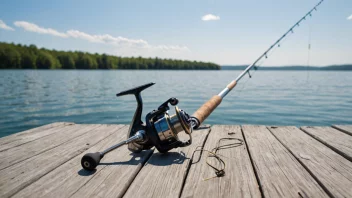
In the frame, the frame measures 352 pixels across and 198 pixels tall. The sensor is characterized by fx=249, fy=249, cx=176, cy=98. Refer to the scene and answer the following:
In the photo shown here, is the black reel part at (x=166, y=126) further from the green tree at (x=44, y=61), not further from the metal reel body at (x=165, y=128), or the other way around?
the green tree at (x=44, y=61)

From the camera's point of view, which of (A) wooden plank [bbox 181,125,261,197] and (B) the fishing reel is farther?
(B) the fishing reel

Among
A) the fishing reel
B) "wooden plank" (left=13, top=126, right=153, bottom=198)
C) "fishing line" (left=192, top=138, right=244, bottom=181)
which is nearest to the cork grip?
"fishing line" (left=192, top=138, right=244, bottom=181)

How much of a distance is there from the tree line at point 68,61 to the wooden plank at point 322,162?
82.7 m

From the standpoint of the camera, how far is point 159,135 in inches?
94.4

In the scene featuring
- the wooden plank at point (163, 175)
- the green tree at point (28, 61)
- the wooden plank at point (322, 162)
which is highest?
the green tree at point (28, 61)

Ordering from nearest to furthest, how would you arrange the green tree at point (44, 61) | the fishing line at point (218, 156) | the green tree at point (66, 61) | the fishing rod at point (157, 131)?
the fishing line at point (218, 156)
the fishing rod at point (157, 131)
the green tree at point (44, 61)
the green tree at point (66, 61)

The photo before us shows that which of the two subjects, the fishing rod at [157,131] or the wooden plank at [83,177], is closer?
the wooden plank at [83,177]

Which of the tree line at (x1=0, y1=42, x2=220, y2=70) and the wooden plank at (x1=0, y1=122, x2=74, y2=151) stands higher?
the tree line at (x1=0, y1=42, x2=220, y2=70)

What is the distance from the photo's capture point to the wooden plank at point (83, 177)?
72.5 inches

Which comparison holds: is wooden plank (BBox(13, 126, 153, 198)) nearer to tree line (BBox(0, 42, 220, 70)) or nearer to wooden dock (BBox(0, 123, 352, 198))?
wooden dock (BBox(0, 123, 352, 198))

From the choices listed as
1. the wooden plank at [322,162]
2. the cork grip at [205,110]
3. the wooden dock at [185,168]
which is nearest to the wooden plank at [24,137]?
the wooden dock at [185,168]

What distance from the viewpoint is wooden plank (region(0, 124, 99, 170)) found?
2486 mm

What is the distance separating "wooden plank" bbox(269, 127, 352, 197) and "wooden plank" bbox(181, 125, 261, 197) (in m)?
0.51

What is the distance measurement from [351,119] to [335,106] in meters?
2.97
